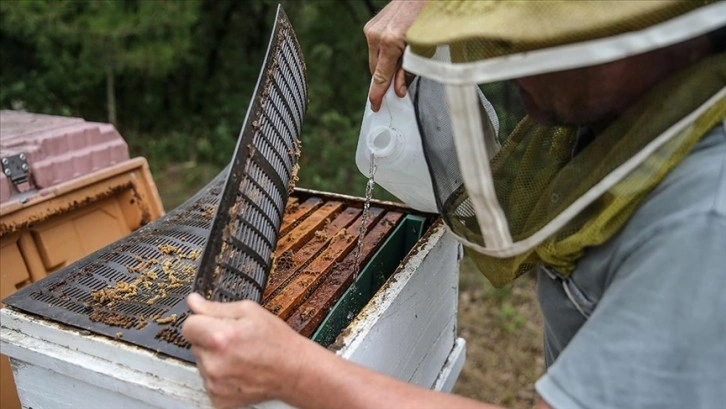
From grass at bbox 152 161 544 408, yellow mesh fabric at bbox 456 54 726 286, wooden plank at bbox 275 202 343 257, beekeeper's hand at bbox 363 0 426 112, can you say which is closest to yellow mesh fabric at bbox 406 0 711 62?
yellow mesh fabric at bbox 456 54 726 286

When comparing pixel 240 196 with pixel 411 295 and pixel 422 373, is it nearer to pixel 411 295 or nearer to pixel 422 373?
pixel 411 295

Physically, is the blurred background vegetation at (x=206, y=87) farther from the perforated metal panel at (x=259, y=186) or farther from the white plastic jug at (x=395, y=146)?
the perforated metal panel at (x=259, y=186)

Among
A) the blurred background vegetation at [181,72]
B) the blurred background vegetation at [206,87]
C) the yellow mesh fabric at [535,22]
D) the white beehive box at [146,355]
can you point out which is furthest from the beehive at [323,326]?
the blurred background vegetation at [181,72]

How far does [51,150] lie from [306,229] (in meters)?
1.06

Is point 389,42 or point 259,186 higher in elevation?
point 389,42

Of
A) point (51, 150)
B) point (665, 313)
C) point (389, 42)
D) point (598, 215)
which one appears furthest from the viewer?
point (51, 150)

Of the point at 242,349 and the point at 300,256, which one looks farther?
the point at 300,256

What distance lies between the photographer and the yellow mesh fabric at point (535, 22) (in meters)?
0.91

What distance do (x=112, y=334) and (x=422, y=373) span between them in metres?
0.92

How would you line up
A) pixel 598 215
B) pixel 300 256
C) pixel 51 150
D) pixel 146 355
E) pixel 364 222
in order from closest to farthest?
pixel 598 215
pixel 146 355
pixel 300 256
pixel 364 222
pixel 51 150

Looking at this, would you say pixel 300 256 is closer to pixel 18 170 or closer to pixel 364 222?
pixel 364 222

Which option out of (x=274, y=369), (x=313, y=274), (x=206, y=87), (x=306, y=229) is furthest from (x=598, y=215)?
(x=206, y=87)

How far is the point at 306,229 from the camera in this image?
1916 millimetres

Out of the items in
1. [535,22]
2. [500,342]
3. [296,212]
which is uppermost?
[535,22]
